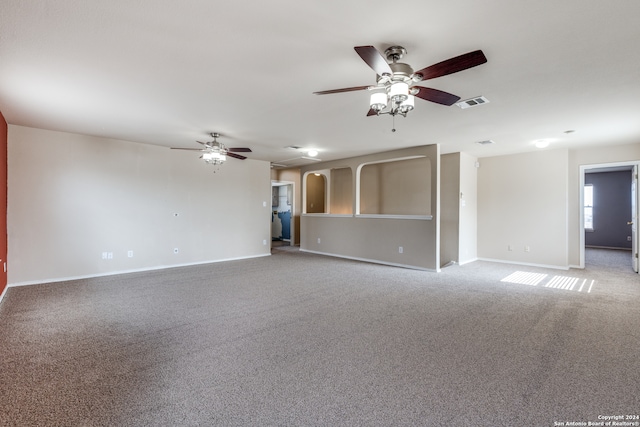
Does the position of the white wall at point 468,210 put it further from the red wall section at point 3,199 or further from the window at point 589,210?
the red wall section at point 3,199

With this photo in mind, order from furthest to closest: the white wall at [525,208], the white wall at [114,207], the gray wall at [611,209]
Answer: the gray wall at [611,209] < the white wall at [525,208] < the white wall at [114,207]

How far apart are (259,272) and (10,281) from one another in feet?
12.2

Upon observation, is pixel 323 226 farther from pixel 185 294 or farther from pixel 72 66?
pixel 72 66

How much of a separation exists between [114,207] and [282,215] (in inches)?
231

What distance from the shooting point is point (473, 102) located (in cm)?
341

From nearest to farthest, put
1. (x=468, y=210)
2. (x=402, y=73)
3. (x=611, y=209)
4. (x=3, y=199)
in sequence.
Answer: (x=402, y=73) → (x=3, y=199) → (x=468, y=210) → (x=611, y=209)

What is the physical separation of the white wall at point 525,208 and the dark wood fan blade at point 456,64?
5.66 m

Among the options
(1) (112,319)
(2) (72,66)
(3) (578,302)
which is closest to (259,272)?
(1) (112,319)

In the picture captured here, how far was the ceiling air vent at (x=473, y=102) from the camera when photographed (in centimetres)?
332

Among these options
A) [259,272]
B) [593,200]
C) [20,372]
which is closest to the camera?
[20,372]

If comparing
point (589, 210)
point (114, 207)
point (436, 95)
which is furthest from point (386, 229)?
point (589, 210)

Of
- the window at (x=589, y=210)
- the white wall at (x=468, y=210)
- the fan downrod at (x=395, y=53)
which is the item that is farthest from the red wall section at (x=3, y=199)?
the window at (x=589, y=210)

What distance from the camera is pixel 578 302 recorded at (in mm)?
3883

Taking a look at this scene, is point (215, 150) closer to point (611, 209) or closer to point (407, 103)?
point (407, 103)
